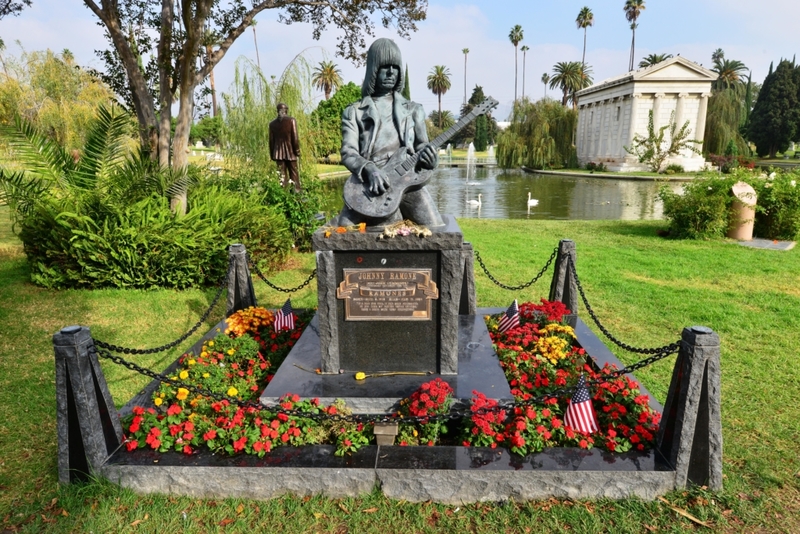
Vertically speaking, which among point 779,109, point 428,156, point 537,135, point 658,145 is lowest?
point 428,156

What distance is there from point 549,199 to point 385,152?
2120 centimetres

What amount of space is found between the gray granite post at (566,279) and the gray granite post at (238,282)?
13.4ft

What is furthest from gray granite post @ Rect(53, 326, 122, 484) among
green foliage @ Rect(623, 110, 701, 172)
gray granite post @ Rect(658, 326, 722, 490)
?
green foliage @ Rect(623, 110, 701, 172)

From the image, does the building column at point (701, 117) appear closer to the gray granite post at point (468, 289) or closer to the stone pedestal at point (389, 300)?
the gray granite post at point (468, 289)

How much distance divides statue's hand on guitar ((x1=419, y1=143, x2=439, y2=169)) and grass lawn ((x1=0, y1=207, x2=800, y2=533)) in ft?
8.60

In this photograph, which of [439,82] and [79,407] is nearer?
[79,407]

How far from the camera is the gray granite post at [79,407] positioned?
320cm

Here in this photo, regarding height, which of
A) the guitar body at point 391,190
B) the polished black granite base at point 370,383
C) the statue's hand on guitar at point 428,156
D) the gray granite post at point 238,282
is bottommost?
the polished black granite base at point 370,383

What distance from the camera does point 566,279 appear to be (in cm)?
640

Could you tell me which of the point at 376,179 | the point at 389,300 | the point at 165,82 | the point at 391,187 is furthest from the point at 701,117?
the point at 389,300

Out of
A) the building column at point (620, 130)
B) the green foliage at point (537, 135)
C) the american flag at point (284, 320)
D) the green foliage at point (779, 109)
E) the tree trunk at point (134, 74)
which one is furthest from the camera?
the green foliage at point (779, 109)

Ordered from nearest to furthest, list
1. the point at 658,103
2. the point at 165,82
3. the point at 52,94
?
the point at 165,82
the point at 52,94
the point at 658,103

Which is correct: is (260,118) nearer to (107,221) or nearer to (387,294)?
(107,221)

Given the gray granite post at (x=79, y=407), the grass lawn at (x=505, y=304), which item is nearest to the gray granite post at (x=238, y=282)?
the grass lawn at (x=505, y=304)
